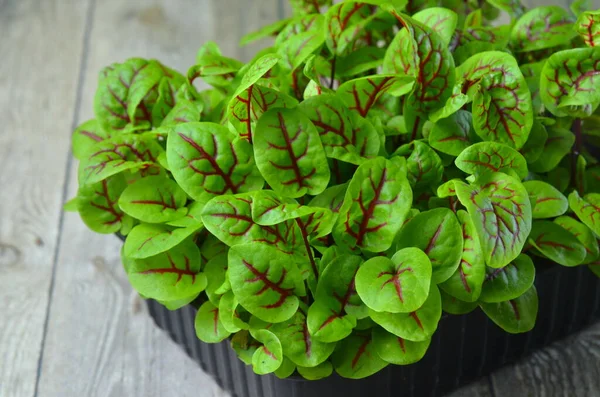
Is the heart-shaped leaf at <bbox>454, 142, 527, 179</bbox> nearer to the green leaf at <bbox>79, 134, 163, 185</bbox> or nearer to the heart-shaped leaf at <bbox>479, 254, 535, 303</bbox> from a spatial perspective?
the heart-shaped leaf at <bbox>479, 254, 535, 303</bbox>

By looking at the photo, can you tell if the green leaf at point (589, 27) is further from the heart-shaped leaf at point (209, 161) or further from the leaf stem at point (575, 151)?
the heart-shaped leaf at point (209, 161)

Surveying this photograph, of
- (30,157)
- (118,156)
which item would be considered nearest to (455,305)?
(118,156)

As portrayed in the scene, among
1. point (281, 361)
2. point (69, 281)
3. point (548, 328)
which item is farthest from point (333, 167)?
point (69, 281)

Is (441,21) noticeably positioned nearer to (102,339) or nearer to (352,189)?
(352,189)

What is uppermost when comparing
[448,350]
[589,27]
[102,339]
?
[589,27]

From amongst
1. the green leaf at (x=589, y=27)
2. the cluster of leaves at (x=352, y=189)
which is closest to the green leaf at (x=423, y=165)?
the cluster of leaves at (x=352, y=189)

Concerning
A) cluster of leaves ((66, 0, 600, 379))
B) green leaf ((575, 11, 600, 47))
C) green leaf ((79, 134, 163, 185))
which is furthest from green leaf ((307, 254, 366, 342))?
green leaf ((575, 11, 600, 47))
